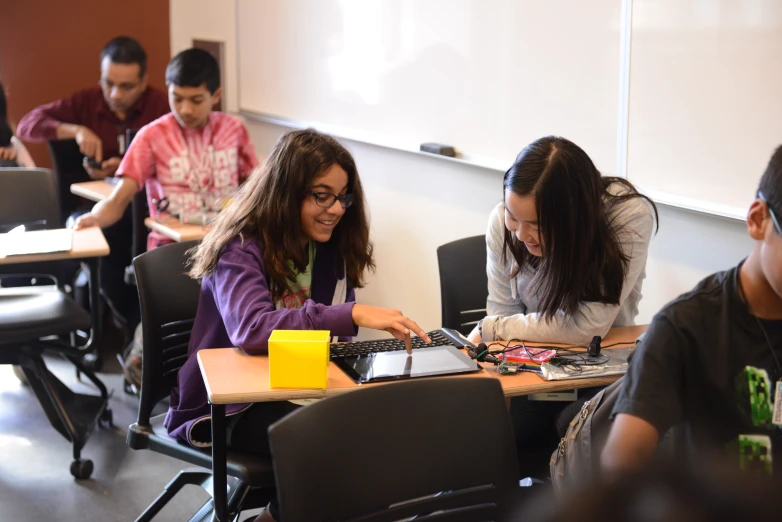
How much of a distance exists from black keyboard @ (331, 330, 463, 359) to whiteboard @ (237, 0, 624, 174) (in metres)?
0.94

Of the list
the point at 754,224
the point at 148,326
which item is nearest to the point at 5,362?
the point at 148,326

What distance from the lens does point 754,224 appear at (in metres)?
1.25

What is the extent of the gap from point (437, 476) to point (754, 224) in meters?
0.65

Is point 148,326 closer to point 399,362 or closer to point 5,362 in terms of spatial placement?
point 399,362

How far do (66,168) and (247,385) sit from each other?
2891mm

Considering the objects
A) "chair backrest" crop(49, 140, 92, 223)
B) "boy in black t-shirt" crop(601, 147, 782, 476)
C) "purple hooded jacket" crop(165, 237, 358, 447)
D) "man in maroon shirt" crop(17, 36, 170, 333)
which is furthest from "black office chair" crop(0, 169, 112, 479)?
"boy in black t-shirt" crop(601, 147, 782, 476)

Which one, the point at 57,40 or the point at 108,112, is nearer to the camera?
the point at 108,112

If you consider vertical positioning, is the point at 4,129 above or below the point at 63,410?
above

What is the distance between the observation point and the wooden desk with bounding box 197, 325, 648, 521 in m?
1.75

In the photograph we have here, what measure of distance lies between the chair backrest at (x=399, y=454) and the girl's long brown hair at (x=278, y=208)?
2.52 ft

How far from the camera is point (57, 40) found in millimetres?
5098

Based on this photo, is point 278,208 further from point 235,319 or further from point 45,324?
point 45,324

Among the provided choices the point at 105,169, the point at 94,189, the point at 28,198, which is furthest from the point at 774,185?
the point at 105,169

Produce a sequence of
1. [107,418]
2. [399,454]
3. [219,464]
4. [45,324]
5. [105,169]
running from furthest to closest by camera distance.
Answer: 1. [105,169]
2. [107,418]
3. [45,324]
4. [219,464]
5. [399,454]
